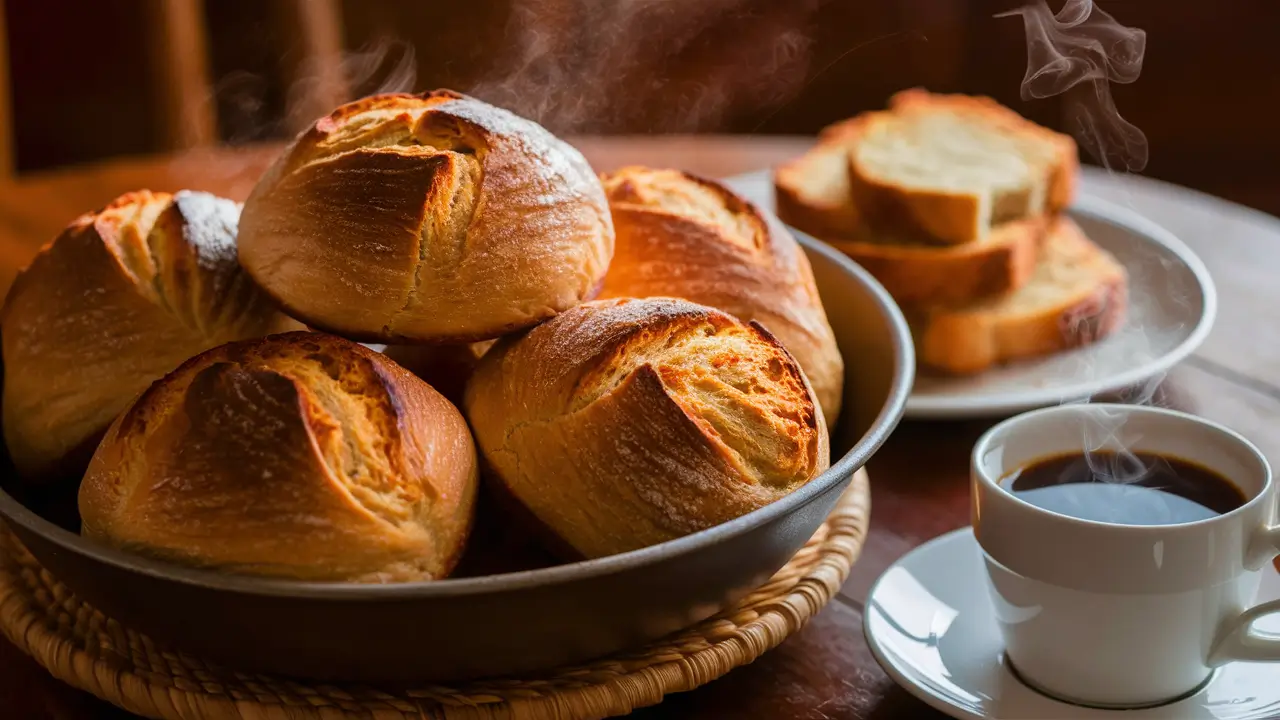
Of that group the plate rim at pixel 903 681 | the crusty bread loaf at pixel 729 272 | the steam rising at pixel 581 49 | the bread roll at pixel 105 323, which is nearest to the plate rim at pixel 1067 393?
the crusty bread loaf at pixel 729 272

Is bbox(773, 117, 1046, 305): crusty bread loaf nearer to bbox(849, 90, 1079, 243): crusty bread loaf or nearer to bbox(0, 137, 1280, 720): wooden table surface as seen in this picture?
bbox(849, 90, 1079, 243): crusty bread loaf

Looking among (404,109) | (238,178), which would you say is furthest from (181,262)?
(238,178)

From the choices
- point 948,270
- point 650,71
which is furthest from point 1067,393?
point 650,71

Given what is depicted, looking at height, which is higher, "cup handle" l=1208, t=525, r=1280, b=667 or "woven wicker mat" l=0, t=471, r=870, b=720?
"cup handle" l=1208, t=525, r=1280, b=667

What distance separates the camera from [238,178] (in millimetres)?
1755

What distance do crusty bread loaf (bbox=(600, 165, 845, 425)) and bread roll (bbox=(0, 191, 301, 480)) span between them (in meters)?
0.29

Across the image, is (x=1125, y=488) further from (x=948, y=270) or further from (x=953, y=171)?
(x=953, y=171)

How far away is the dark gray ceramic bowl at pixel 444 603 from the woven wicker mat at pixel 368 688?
0.07 ft

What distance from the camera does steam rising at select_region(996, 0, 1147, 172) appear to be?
3.90ft

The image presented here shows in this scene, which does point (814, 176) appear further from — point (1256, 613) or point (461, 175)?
point (1256, 613)

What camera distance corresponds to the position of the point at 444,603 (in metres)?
0.74

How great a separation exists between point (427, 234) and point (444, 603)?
0.99 ft

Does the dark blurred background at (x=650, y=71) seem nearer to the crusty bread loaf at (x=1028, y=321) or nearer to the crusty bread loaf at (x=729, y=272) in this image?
the crusty bread loaf at (x=1028, y=321)

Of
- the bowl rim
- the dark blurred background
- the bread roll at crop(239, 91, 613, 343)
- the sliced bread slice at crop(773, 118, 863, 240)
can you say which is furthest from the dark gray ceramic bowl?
the dark blurred background
